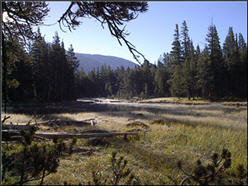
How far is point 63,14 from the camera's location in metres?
1.64

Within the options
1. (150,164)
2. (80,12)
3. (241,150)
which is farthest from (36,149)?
(241,150)

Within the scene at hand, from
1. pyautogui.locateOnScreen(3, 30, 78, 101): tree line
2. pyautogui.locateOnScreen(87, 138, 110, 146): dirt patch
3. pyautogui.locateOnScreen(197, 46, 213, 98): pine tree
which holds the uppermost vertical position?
pyautogui.locateOnScreen(197, 46, 213, 98): pine tree

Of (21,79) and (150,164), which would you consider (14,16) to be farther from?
Answer: (150,164)

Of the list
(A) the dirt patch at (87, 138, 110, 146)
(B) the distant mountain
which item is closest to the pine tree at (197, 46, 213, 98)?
(B) the distant mountain

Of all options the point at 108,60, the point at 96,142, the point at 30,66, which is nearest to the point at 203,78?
the point at 108,60

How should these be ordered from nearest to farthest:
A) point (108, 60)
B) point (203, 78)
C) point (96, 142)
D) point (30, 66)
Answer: point (30, 66) < point (96, 142) < point (108, 60) < point (203, 78)

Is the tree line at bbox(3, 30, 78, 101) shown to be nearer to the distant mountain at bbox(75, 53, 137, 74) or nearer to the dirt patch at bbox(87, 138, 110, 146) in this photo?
the distant mountain at bbox(75, 53, 137, 74)

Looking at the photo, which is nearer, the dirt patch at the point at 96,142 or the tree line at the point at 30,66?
the tree line at the point at 30,66

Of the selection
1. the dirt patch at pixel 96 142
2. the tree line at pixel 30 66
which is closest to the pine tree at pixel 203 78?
the dirt patch at pixel 96 142

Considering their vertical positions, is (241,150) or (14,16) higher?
(14,16)

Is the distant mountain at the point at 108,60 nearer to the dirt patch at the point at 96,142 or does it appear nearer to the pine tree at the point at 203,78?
the dirt patch at the point at 96,142

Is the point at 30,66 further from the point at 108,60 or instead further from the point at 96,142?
the point at 108,60

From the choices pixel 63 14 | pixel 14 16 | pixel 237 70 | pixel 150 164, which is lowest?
pixel 150 164

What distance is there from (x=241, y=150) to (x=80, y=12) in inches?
239
